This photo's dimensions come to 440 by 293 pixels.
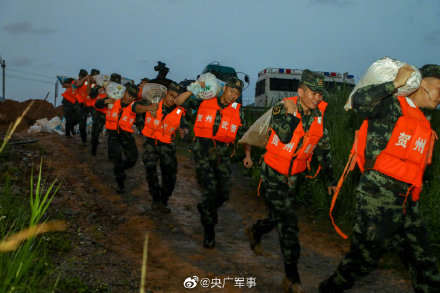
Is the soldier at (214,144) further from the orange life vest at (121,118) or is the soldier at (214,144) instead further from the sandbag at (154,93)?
the orange life vest at (121,118)

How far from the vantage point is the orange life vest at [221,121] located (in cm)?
518

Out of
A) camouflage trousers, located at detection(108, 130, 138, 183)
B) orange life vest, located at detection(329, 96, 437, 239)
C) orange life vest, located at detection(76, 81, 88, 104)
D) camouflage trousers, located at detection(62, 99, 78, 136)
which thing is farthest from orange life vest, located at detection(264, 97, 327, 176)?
camouflage trousers, located at detection(62, 99, 78, 136)

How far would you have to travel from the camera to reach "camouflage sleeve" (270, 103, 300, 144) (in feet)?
11.9

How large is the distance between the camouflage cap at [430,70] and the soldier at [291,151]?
0.91m

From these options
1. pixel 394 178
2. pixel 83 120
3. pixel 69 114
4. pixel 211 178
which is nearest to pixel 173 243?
pixel 211 178

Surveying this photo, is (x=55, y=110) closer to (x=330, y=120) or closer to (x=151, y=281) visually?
(x=330, y=120)

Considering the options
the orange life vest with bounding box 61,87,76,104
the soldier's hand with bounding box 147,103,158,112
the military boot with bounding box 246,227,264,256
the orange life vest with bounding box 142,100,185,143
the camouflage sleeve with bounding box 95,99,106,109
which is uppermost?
the soldier's hand with bounding box 147,103,158,112

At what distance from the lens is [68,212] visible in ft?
20.5

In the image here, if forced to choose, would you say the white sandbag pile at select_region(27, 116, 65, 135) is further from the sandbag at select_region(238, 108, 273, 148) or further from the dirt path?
the sandbag at select_region(238, 108, 273, 148)

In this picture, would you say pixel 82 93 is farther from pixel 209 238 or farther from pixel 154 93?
pixel 209 238

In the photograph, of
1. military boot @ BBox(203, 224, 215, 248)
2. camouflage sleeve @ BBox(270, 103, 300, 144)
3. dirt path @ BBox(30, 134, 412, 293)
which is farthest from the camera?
military boot @ BBox(203, 224, 215, 248)

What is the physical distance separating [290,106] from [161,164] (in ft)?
11.4

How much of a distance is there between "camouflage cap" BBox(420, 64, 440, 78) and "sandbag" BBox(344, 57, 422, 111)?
0.13 meters

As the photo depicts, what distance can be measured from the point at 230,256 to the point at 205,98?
2.16 meters
